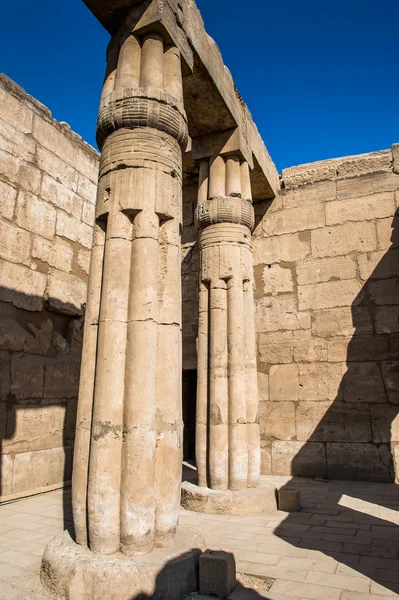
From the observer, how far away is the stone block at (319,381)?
7.48m

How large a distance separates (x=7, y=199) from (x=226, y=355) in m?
3.90

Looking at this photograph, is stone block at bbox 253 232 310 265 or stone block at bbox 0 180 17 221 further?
stone block at bbox 253 232 310 265

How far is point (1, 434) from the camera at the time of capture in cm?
594

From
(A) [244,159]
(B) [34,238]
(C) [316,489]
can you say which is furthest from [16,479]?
(A) [244,159]

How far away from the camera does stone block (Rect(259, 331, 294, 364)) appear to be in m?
7.97

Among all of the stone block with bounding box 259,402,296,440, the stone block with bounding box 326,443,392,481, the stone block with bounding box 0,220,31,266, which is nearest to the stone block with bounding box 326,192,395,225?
the stone block with bounding box 259,402,296,440

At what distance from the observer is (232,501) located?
16.8 ft

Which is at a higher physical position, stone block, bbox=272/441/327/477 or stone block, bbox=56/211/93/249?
stone block, bbox=56/211/93/249

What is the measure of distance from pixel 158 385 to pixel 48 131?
5.62 meters

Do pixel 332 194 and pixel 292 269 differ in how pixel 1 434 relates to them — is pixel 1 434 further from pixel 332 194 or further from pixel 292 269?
pixel 332 194

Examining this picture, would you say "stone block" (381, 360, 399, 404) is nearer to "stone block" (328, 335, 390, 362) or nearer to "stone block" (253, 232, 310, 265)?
"stone block" (328, 335, 390, 362)

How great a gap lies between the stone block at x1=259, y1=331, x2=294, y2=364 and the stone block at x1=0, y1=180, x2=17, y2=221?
4768 mm

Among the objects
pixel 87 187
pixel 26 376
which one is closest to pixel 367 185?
pixel 87 187

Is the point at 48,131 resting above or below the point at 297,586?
above
